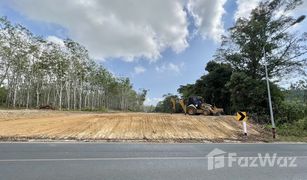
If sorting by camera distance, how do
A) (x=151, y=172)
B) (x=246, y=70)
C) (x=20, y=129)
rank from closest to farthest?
1. (x=151, y=172)
2. (x=20, y=129)
3. (x=246, y=70)

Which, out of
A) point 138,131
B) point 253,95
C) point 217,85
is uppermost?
point 217,85

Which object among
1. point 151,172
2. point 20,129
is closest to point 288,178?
point 151,172

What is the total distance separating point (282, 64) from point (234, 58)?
20.8 feet

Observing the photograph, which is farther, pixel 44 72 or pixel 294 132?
pixel 44 72

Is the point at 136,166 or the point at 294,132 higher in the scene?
the point at 136,166

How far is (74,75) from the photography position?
50594 mm

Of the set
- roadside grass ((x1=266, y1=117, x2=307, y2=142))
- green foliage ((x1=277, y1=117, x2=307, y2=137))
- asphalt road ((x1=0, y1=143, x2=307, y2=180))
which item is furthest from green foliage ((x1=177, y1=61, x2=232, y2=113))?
asphalt road ((x1=0, y1=143, x2=307, y2=180))

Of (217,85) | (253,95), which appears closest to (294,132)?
(253,95)

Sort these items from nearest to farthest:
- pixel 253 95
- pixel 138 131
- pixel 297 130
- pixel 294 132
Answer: pixel 138 131, pixel 294 132, pixel 297 130, pixel 253 95

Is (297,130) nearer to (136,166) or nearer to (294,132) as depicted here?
(294,132)

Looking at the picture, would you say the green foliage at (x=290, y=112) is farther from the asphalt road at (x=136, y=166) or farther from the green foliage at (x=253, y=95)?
the asphalt road at (x=136, y=166)

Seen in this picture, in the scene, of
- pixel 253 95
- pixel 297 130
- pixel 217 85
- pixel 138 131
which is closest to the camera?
pixel 138 131

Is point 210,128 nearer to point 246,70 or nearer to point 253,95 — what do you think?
point 253,95

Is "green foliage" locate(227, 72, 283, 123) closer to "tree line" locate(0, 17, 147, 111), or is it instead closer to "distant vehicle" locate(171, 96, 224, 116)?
"distant vehicle" locate(171, 96, 224, 116)
